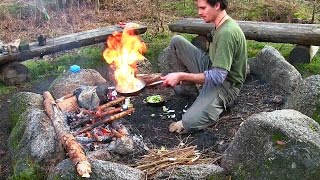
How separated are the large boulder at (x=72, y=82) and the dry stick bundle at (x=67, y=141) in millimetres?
463

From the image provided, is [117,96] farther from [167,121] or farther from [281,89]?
[281,89]

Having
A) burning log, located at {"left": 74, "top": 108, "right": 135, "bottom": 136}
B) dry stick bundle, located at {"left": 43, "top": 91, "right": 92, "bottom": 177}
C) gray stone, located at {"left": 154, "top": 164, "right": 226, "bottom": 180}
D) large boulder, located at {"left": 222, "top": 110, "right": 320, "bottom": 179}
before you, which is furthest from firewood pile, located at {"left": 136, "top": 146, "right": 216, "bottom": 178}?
burning log, located at {"left": 74, "top": 108, "right": 135, "bottom": 136}

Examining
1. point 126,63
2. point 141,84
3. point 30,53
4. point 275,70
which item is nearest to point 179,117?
point 141,84

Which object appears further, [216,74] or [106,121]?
[106,121]

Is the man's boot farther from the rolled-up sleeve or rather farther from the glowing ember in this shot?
the rolled-up sleeve

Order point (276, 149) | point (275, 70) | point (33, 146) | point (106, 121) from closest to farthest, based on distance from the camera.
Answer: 1. point (276, 149)
2. point (33, 146)
3. point (106, 121)
4. point (275, 70)

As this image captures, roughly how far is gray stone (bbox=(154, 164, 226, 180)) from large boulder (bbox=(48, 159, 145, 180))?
301 millimetres

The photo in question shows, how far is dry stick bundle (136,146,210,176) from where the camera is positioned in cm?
442

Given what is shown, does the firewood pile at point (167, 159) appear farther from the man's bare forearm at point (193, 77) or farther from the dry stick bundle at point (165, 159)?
the man's bare forearm at point (193, 77)

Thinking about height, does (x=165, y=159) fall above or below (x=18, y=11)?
below

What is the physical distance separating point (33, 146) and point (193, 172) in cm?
179

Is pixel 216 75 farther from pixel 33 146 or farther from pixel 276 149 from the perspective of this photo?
pixel 33 146

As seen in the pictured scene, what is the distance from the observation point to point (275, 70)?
621cm

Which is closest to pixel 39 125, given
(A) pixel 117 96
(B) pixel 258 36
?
(A) pixel 117 96
